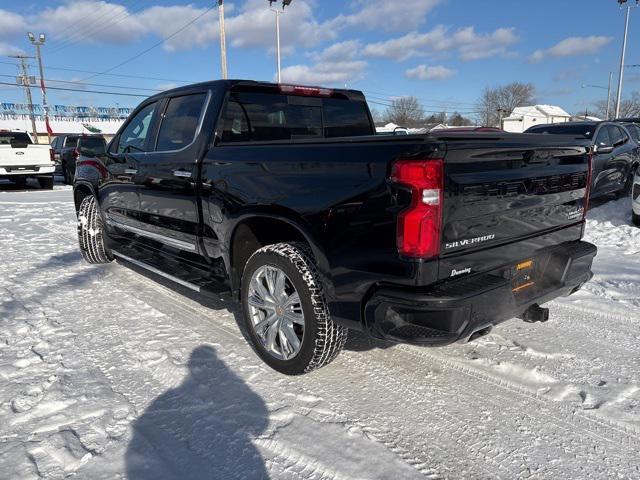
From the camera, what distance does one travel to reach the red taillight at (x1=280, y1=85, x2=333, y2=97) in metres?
4.12

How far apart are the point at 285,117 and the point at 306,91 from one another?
34cm

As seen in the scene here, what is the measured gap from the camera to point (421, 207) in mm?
2314

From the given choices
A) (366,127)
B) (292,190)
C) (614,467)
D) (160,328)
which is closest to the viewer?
(614,467)

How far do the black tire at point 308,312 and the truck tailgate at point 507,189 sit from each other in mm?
807

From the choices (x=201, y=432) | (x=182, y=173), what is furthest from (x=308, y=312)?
(x=182, y=173)

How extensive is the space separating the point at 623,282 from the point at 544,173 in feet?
9.13

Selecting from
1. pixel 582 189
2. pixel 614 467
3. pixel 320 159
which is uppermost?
pixel 320 159

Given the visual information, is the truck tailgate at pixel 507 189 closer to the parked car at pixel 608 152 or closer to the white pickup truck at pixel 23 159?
the parked car at pixel 608 152

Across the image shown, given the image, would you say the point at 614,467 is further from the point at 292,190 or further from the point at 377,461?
the point at 292,190

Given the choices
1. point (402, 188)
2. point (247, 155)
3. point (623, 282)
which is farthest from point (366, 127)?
point (623, 282)

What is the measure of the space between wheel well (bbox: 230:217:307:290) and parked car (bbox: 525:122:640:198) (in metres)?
7.48

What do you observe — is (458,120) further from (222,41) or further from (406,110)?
(222,41)

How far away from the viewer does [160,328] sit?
3.91 metres

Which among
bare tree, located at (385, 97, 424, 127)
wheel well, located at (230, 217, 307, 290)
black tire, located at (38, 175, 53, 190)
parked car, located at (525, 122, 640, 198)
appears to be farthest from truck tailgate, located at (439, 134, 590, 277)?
bare tree, located at (385, 97, 424, 127)
